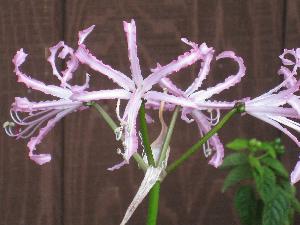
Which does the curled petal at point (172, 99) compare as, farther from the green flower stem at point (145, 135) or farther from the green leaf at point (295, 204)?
the green leaf at point (295, 204)

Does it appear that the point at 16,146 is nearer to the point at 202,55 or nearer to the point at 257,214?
the point at 257,214

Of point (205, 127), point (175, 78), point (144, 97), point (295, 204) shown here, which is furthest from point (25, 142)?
point (144, 97)

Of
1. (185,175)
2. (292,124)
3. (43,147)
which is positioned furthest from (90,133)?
(292,124)

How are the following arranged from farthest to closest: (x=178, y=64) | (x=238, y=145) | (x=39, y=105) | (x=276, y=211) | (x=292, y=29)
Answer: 1. (x=292, y=29)
2. (x=238, y=145)
3. (x=276, y=211)
4. (x=39, y=105)
5. (x=178, y=64)

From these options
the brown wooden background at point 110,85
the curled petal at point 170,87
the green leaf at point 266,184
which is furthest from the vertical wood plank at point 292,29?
the curled petal at point 170,87

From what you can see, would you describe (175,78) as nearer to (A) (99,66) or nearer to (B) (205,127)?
(B) (205,127)
